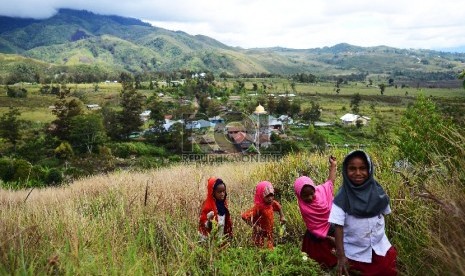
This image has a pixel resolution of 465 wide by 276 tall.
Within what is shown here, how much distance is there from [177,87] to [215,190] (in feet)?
307

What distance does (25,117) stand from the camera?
70.8 metres

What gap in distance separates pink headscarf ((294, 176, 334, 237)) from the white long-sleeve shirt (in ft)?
1.64

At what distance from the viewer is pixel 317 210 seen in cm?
382

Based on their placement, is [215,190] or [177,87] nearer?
[215,190]

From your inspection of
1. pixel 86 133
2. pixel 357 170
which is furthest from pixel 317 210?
pixel 86 133

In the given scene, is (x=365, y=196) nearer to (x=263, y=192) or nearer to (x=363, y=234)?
(x=363, y=234)

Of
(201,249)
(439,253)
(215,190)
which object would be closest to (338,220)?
(439,253)

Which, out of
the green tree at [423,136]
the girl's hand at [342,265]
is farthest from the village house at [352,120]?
the girl's hand at [342,265]

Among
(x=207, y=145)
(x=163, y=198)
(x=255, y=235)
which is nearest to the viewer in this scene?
(x=255, y=235)

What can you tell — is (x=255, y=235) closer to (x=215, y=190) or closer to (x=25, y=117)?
(x=215, y=190)

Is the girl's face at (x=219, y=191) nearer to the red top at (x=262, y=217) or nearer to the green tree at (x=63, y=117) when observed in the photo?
the red top at (x=262, y=217)

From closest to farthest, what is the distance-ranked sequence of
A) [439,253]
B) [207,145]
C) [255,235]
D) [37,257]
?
[439,253], [37,257], [255,235], [207,145]

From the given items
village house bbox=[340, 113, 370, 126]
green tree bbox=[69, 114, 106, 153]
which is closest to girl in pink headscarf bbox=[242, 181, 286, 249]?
green tree bbox=[69, 114, 106, 153]

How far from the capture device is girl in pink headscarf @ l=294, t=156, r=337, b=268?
3.59m
